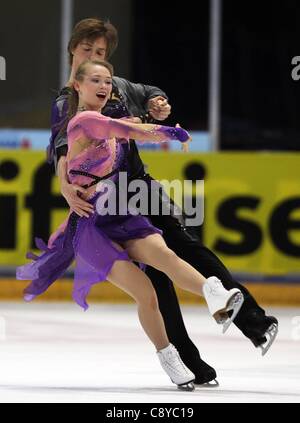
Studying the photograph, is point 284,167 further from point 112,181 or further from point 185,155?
point 112,181

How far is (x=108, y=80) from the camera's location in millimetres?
5883

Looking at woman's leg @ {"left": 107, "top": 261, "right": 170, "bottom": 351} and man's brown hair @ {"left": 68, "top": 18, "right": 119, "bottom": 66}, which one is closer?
woman's leg @ {"left": 107, "top": 261, "right": 170, "bottom": 351}

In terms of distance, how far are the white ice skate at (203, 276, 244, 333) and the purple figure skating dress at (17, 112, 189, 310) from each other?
44 cm

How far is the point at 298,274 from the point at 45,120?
4.09 meters

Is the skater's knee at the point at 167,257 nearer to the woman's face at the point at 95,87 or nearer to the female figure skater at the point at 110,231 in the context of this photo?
the female figure skater at the point at 110,231

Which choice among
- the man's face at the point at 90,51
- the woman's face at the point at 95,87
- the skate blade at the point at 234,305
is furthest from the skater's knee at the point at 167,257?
the man's face at the point at 90,51

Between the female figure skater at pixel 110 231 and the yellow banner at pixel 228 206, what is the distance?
4781 millimetres

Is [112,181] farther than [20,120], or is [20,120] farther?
[20,120]

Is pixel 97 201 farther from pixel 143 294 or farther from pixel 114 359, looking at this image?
pixel 114 359

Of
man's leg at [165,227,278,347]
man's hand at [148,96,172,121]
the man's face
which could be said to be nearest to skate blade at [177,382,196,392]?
man's leg at [165,227,278,347]

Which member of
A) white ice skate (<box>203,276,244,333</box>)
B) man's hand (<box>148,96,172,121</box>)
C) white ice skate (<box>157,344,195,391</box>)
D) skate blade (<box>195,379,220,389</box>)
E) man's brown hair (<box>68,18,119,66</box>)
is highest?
man's brown hair (<box>68,18,119,66</box>)

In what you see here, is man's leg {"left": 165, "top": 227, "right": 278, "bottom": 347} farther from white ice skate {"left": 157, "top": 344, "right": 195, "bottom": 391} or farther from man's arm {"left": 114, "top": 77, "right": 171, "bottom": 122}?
man's arm {"left": 114, "top": 77, "right": 171, "bottom": 122}

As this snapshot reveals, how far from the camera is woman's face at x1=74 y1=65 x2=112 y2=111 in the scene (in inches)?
231
